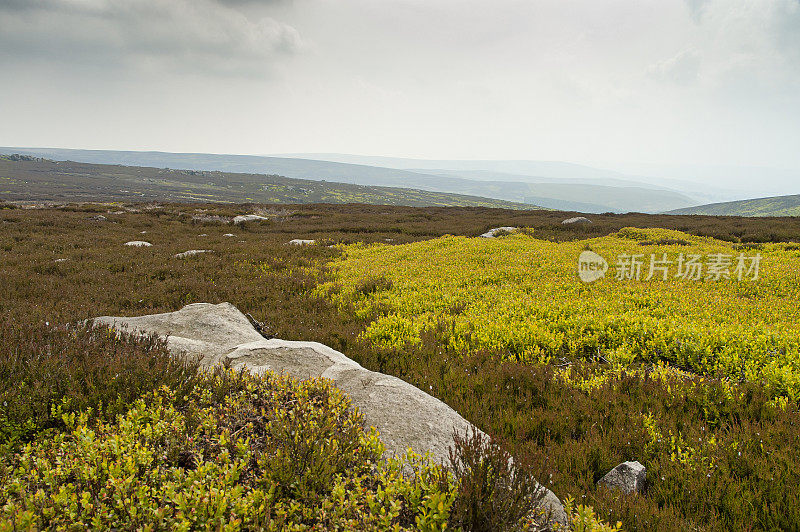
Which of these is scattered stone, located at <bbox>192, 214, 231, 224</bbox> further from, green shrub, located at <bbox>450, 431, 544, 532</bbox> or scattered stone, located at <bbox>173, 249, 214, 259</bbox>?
green shrub, located at <bbox>450, 431, 544, 532</bbox>

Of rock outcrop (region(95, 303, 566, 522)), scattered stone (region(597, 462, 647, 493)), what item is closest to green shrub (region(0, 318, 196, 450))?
rock outcrop (region(95, 303, 566, 522))

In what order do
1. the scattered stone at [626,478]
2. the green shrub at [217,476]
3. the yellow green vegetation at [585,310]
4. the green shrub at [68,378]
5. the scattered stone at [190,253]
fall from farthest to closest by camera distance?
the scattered stone at [190,253] < the yellow green vegetation at [585,310] < the scattered stone at [626,478] < the green shrub at [68,378] < the green shrub at [217,476]

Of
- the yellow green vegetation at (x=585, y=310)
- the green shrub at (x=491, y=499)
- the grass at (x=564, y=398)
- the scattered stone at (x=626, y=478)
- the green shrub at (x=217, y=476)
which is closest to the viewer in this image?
the green shrub at (x=217, y=476)

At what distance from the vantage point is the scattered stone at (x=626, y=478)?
12.0 feet

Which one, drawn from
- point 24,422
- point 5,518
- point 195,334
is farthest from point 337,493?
point 195,334

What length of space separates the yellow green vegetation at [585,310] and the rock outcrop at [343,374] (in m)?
2.21

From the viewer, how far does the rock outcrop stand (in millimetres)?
3660

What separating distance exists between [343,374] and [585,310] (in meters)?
5.94

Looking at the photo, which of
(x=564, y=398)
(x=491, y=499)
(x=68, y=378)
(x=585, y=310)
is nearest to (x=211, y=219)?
(x=68, y=378)

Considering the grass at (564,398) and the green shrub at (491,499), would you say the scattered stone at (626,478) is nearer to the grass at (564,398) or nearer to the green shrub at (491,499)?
the grass at (564,398)

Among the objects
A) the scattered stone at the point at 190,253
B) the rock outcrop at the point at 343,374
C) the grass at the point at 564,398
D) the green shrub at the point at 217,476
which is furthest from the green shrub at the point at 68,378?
the scattered stone at the point at 190,253

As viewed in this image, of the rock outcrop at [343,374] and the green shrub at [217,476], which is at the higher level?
the green shrub at [217,476]

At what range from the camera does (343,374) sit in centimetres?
493

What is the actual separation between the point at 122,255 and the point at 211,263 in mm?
4239
